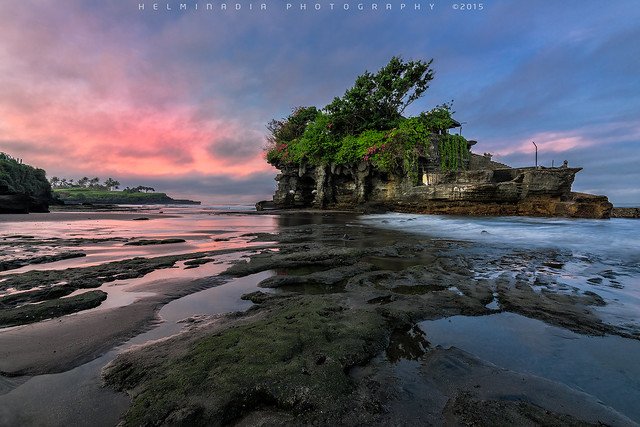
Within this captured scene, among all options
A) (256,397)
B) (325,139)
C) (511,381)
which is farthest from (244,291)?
(325,139)

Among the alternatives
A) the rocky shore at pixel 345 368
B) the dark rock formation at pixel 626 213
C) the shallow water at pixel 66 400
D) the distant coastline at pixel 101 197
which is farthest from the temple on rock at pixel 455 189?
the distant coastline at pixel 101 197

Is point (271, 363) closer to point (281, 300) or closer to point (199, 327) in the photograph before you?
point (199, 327)

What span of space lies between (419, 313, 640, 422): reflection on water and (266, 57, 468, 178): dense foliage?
23563 millimetres

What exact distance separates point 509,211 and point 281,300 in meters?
23.5

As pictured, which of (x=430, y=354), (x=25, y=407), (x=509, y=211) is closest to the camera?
(x=25, y=407)

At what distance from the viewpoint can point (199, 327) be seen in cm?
300

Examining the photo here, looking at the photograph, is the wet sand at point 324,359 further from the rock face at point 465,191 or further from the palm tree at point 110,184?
the palm tree at point 110,184

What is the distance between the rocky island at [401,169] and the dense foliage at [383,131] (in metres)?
0.09

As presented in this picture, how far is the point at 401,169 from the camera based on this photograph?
2620 cm

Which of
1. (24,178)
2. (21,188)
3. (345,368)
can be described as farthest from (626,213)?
(24,178)

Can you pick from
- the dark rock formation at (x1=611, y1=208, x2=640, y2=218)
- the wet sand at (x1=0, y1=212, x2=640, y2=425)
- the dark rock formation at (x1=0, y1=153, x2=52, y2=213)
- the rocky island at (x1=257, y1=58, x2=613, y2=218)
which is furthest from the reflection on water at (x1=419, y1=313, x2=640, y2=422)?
the dark rock formation at (x1=0, y1=153, x2=52, y2=213)

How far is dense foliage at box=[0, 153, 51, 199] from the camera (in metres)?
41.4

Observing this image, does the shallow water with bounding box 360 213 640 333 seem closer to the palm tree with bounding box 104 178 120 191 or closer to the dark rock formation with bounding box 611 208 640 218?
the dark rock formation with bounding box 611 208 640 218

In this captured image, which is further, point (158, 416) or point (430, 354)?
point (430, 354)
